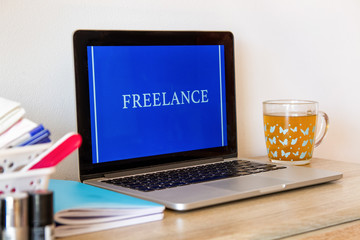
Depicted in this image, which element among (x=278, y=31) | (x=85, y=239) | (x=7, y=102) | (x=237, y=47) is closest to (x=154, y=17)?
(x=237, y=47)

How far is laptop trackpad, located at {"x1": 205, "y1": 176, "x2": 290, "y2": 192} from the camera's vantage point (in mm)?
852

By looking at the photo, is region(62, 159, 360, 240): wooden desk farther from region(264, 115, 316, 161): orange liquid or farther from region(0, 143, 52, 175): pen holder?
region(264, 115, 316, 161): orange liquid

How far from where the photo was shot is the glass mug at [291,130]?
44.1 inches

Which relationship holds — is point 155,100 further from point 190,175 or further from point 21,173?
point 21,173

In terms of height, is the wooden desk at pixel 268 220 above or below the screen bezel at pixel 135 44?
below

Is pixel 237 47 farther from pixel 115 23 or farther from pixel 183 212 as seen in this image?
pixel 183 212

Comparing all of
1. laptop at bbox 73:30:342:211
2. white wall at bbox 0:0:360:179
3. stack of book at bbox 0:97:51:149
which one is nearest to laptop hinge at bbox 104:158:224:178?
laptop at bbox 73:30:342:211

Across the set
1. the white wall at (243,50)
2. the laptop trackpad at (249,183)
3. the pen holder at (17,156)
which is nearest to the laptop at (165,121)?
the laptop trackpad at (249,183)

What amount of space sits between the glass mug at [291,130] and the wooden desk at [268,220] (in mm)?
243

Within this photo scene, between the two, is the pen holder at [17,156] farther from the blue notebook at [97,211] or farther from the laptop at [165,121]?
the laptop at [165,121]

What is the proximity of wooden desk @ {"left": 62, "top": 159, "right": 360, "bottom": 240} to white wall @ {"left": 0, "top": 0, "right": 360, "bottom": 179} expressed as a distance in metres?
0.37

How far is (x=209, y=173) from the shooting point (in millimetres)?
968

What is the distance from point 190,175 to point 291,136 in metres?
0.28

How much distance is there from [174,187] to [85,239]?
9.0 inches
